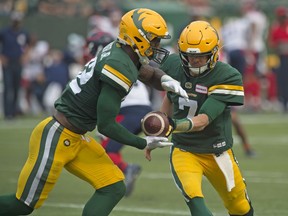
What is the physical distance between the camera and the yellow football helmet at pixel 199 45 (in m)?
6.74

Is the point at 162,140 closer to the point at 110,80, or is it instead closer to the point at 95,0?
the point at 110,80

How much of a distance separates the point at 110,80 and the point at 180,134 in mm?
997

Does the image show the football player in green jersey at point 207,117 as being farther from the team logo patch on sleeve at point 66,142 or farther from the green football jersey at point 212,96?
the team logo patch on sleeve at point 66,142

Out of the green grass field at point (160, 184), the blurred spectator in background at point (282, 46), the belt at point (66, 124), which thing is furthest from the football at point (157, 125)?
the blurred spectator in background at point (282, 46)

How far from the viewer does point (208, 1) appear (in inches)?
909

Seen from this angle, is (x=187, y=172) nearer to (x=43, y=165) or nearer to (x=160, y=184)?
(x=43, y=165)

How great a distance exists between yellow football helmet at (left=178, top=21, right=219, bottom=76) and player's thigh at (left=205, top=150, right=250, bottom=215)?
69 centimetres

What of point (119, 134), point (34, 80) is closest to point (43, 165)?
point (119, 134)

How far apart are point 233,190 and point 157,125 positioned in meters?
0.89

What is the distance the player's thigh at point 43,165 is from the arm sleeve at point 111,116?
450 mm

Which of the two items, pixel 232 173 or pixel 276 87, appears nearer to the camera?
pixel 232 173

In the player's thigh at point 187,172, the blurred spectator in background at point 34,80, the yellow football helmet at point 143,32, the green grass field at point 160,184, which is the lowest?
the blurred spectator in background at point 34,80

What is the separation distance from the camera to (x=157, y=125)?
6.36m

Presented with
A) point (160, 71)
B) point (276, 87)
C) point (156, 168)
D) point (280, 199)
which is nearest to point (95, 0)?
point (276, 87)
